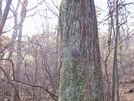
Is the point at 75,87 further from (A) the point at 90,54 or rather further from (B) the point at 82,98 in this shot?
(A) the point at 90,54

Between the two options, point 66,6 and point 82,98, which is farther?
point 66,6

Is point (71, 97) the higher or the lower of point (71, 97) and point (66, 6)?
the lower

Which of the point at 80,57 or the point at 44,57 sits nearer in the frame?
the point at 80,57

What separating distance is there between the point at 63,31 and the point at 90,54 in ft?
0.95

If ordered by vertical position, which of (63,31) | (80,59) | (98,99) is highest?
(63,31)

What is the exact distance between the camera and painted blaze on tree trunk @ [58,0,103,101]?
1439 millimetres

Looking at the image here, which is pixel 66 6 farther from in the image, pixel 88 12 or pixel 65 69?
pixel 65 69

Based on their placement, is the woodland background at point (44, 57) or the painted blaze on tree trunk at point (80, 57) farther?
the woodland background at point (44, 57)

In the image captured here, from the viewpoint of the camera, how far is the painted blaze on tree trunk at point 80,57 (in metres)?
1.44

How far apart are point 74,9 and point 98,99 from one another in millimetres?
→ 713

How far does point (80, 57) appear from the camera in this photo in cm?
145

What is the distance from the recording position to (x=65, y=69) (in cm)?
150

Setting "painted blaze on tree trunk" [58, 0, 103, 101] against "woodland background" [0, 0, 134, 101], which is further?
"woodland background" [0, 0, 134, 101]

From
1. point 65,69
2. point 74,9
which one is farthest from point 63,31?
point 65,69
